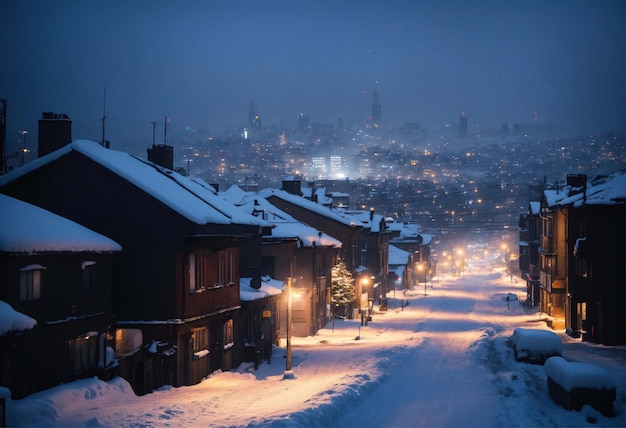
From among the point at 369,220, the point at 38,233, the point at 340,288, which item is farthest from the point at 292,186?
the point at 38,233

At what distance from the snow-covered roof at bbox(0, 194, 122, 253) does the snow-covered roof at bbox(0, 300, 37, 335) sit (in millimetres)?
2026

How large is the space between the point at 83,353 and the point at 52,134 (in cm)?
1213

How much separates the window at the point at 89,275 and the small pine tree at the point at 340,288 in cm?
3987

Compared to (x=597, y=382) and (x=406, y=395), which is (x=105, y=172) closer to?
(x=406, y=395)

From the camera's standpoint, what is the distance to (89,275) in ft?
102

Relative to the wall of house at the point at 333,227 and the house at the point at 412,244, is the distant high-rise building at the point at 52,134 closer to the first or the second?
the wall of house at the point at 333,227

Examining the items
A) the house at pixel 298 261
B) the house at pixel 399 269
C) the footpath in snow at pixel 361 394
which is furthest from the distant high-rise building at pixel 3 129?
the house at pixel 399 269

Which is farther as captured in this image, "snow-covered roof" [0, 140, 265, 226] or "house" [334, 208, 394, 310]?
"house" [334, 208, 394, 310]

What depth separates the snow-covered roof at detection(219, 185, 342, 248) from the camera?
55.7 meters

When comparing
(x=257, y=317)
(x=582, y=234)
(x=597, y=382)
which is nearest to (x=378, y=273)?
(x=582, y=234)

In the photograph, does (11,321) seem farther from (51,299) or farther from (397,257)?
(397,257)

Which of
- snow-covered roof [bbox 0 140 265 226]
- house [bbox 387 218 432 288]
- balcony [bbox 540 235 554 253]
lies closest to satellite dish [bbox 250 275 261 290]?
snow-covered roof [bbox 0 140 265 226]

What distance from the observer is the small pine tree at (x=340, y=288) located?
6981cm

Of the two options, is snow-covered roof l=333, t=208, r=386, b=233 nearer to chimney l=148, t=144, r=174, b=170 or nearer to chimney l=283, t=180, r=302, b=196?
chimney l=283, t=180, r=302, b=196
